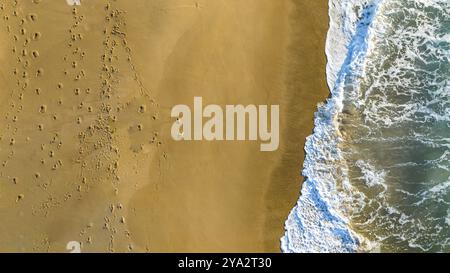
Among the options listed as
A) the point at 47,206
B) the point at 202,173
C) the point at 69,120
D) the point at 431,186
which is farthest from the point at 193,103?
the point at 431,186

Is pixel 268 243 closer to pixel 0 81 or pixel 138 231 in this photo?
pixel 138 231

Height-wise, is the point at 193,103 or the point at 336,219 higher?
A: the point at 193,103

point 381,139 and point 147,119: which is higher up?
point 147,119
